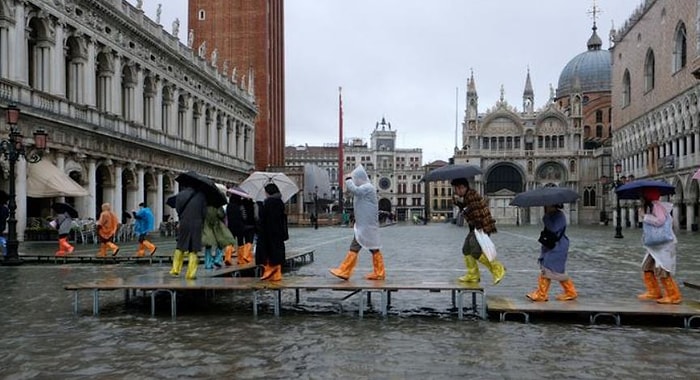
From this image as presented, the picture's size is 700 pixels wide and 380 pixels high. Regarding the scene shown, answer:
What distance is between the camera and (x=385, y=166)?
147500mm

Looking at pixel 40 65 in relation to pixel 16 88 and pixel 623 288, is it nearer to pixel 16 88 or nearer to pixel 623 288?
pixel 16 88

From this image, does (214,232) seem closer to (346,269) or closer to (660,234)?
(346,269)

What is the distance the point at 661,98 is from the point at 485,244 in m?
50.3

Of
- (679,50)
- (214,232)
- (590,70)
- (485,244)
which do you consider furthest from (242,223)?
(590,70)

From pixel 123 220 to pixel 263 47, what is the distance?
38963 millimetres

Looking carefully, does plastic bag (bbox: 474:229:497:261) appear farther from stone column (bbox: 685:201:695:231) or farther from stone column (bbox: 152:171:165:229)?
stone column (bbox: 685:201:695:231)

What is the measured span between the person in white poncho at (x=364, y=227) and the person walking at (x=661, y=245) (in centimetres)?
400

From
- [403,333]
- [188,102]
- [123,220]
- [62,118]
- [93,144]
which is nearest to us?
[403,333]

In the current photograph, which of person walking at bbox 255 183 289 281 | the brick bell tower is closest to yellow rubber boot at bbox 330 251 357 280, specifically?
person walking at bbox 255 183 289 281

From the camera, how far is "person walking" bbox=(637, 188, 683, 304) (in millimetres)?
10109

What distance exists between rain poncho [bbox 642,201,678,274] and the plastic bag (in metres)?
2.19

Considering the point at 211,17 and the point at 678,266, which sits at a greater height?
the point at 211,17

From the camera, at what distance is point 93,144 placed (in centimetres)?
3194

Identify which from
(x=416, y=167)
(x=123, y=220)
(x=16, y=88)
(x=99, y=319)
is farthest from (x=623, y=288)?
(x=416, y=167)
